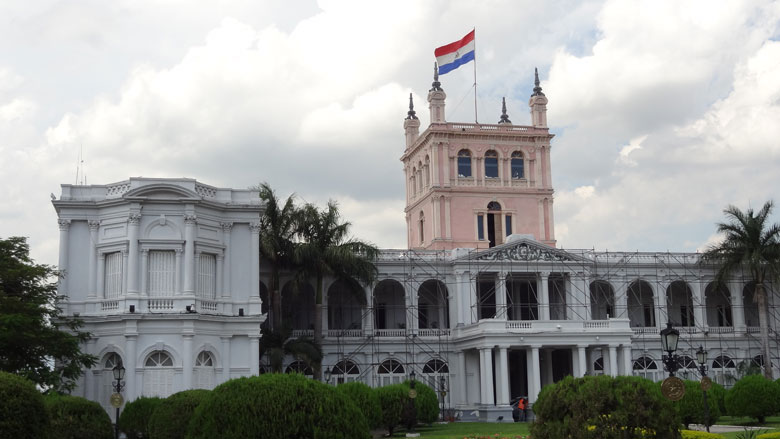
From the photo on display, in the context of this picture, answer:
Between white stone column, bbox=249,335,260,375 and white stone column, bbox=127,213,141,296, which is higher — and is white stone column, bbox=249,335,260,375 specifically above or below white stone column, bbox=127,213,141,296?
below

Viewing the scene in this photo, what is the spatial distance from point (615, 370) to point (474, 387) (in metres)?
8.31

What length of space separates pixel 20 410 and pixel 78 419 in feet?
34.7

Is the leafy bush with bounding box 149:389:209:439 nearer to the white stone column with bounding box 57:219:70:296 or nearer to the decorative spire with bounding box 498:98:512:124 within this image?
the white stone column with bounding box 57:219:70:296

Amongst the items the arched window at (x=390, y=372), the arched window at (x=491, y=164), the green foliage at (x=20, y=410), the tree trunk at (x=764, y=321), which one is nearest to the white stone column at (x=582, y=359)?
the arched window at (x=390, y=372)

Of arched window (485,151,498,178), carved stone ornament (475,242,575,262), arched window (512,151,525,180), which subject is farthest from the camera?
arched window (512,151,525,180)

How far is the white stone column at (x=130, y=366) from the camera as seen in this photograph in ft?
140

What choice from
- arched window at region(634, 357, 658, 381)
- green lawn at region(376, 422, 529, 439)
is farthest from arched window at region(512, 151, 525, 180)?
green lawn at region(376, 422, 529, 439)

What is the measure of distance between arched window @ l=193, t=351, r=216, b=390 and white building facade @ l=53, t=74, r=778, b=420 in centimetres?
7

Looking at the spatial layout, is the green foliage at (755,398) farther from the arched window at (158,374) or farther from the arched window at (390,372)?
the arched window at (158,374)

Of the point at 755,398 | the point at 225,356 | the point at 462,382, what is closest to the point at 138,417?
the point at 225,356

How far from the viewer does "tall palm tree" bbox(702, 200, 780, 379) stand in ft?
189

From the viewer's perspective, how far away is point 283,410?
1711 centimetres

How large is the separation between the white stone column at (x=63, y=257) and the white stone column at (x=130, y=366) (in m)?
4.60

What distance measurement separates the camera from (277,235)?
51656mm
